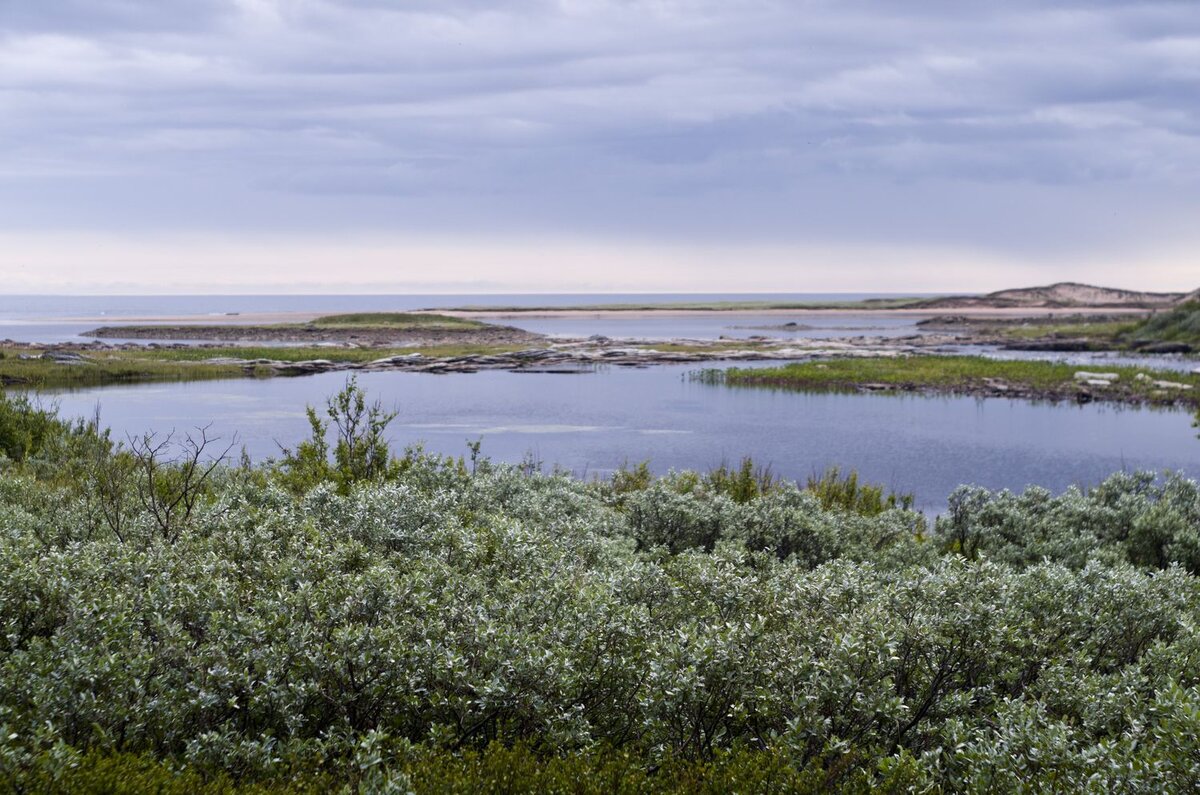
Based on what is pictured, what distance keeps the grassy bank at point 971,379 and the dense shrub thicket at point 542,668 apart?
47.4m

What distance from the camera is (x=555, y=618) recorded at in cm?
666

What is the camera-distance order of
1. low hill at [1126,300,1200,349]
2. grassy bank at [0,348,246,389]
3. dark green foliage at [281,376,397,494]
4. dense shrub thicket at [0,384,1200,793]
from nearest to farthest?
dense shrub thicket at [0,384,1200,793] → dark green foliage at [281,376,397,494] → grassy bank at [0,348,246,389] → low hill at [1126,300,1200,349]

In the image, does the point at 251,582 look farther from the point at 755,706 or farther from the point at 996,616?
the point at 996,616

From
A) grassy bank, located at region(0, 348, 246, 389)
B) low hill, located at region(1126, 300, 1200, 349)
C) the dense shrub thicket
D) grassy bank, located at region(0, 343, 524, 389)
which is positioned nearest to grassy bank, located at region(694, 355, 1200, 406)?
low hill, located at region(1126, 300, 1200, 349)

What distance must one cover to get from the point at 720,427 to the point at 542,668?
36.1m

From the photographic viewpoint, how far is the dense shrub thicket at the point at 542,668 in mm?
4918

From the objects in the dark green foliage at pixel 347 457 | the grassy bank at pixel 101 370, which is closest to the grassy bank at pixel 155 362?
the grassy bank at pixel 101 370

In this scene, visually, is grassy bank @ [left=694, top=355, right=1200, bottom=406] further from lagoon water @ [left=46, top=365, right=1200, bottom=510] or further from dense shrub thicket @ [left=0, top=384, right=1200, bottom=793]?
dense shrub thicket @ [left=0, top=384, right=1200, bottom=793]

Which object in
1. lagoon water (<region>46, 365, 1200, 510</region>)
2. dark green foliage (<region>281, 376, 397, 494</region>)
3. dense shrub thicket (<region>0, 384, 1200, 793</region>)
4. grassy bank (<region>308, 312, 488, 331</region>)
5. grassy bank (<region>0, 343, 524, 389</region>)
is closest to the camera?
dense shrub thicket (<region>0, 384, 1200, 793</region>)

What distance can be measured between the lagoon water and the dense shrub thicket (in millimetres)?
16585

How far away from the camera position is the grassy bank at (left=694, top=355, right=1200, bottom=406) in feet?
168

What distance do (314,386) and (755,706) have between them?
2128 inches

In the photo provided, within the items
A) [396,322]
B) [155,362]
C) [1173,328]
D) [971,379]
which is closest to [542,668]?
[971,379]

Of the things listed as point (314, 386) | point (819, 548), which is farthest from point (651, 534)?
point (314, 386)
